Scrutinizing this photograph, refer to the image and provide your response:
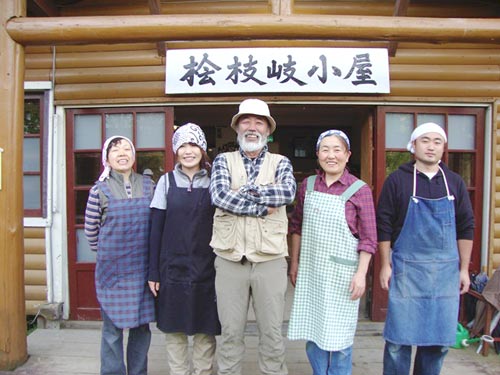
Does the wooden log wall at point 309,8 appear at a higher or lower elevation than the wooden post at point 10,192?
higher

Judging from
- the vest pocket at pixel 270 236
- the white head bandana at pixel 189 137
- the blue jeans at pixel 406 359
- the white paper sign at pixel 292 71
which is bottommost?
the blue jeans at pixel 406 359

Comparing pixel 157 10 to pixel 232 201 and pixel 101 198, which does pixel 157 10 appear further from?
pixel 232 201

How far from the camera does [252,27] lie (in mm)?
2725

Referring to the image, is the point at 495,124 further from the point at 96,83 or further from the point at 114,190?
the point at 96,83

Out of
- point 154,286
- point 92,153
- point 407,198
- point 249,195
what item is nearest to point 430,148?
point 407,198

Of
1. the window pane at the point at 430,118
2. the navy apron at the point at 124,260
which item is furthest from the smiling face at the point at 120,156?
the window pane at the point at 430,118

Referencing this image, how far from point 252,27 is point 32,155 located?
285cm

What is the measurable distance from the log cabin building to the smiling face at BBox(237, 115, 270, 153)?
140 centimetres

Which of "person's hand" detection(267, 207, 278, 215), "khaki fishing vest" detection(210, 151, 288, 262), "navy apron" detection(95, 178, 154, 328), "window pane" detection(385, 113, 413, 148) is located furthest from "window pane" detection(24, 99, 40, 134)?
"window pane" detection(385, 113, 413, 148)

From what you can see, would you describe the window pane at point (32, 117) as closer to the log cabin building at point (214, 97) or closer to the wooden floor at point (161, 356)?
the log cabin building at point (214, 97)

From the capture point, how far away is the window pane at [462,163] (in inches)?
152

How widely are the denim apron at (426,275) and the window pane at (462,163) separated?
6.03 feet

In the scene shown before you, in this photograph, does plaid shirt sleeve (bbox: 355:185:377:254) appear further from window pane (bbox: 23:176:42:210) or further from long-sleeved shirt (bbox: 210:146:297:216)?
window pane (bbox: 23:176:42:210)

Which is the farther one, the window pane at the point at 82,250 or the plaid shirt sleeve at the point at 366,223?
the window pane at the point at 82,250
